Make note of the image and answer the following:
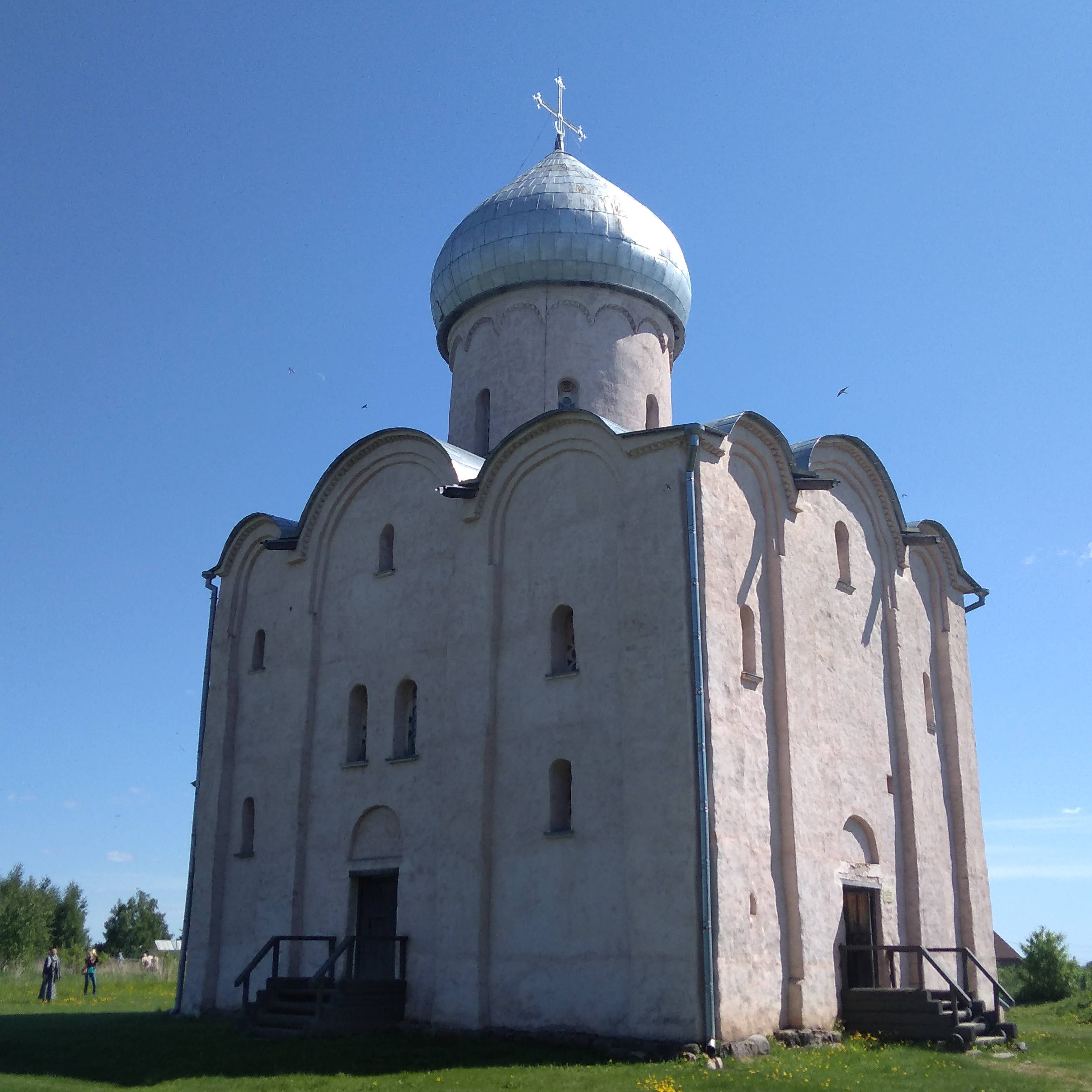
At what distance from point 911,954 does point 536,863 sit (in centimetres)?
540

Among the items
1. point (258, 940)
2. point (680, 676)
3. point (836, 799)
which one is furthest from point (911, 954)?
point (258, 940)

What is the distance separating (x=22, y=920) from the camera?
3603 cm

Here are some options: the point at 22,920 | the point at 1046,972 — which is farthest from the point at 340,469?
the point at 22,920

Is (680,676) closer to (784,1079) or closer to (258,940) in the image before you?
(784,1079)

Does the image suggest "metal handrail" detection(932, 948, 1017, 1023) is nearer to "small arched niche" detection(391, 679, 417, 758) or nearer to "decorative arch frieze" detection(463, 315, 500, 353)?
"small arched niche" detection(391, 679, 417, 758)

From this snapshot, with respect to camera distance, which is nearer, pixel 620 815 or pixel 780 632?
pixel 620 815

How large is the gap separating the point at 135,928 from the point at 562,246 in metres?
46.6

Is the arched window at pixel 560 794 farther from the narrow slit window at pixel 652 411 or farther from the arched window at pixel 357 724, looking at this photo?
the narrow slit window at pixel 652 411

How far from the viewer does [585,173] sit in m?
19.3

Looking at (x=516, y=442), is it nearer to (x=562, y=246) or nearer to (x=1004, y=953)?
(x=562, y=246)

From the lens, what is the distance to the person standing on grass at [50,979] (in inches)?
848

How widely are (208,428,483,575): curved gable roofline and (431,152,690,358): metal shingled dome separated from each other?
2.77m

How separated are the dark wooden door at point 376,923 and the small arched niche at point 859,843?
221 inches

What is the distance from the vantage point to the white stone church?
1301 cm
